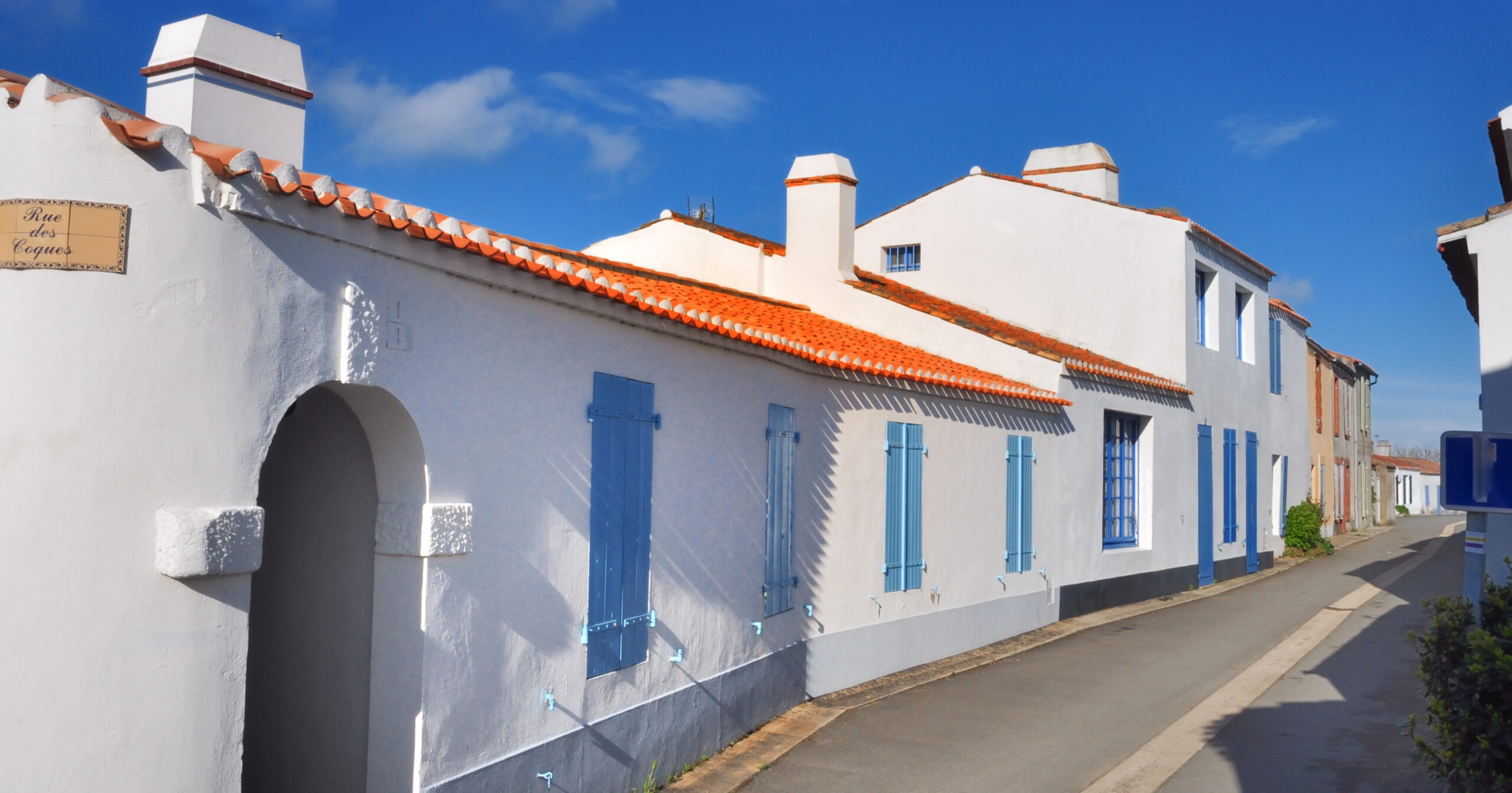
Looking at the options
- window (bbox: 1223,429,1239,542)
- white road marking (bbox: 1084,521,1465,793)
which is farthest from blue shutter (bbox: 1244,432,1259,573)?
white road marking (bbox: 1084,521,1465,793)

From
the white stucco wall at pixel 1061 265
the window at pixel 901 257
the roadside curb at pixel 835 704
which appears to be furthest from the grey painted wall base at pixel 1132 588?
the window at pixel 901 257

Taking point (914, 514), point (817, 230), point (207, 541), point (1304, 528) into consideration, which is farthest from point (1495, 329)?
point (1304, 528)

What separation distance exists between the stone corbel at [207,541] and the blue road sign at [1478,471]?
187 inches

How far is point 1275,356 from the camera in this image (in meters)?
22.8

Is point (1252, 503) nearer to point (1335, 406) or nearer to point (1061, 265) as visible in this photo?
point (1061, 265)

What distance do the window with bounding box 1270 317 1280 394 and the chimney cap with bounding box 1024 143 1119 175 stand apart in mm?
5770

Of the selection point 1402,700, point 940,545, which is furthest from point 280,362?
point 1402,700

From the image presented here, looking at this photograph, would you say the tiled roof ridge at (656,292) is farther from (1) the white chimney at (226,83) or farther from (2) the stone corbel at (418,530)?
(2) the stone corbel at (418,530)

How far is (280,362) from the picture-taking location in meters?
4.40

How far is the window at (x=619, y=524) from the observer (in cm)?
624

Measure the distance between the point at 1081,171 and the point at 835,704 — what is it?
13.7 metres

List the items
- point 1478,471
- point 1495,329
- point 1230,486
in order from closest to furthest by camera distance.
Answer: point 1478,471 → point 1495,329 → point 1230,486

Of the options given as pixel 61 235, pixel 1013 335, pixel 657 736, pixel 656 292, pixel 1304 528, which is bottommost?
pixel 657 736

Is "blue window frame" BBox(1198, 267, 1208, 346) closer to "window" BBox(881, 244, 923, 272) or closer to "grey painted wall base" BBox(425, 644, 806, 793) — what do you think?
"window" BBox(881, 244, 923, 272)
